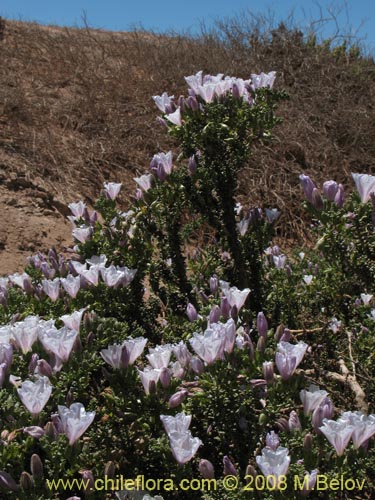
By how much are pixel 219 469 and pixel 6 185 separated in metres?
3.61

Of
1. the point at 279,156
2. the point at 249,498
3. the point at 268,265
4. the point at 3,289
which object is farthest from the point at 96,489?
the point at 279,156

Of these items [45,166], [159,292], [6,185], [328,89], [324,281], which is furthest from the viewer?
[328,89]

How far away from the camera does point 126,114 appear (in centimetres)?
648

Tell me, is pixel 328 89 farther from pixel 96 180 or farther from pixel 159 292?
pixel 159 292

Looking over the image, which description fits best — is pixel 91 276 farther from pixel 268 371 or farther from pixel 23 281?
pixel 268 371

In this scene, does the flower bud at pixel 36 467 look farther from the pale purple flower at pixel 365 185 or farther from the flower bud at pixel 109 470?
the pale purple flower at pixel 365 185

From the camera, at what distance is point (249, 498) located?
135 centimetres

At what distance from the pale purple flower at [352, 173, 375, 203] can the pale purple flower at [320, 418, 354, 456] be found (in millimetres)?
940

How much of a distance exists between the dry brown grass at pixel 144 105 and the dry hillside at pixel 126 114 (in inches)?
0.5

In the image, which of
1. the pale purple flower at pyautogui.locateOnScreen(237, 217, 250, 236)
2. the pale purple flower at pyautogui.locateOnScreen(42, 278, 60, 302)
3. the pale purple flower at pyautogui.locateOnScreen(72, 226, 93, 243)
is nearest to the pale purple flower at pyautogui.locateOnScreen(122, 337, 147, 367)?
the pale purple flower at pyautogui.locateOnScreen(42, 278, 60, 302)

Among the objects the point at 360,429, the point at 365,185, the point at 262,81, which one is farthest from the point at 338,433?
the point at 262,81

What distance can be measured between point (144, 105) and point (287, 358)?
18.0ft

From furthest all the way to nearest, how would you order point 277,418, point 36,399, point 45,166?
point 45,166 → point 277,418 → point 36,399

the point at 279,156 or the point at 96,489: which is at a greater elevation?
the point at 279,156
